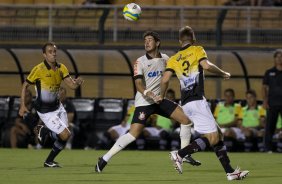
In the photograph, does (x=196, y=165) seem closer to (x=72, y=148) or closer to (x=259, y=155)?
(x=259, y=155)

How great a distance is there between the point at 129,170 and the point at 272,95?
690 centimetres

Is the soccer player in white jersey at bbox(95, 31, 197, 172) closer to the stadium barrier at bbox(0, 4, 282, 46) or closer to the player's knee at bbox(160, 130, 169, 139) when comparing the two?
the player's knee at bbox(160, 130, 169, 139)

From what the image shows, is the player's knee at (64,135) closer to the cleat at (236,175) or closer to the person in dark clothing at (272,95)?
the cleat at (236,175)

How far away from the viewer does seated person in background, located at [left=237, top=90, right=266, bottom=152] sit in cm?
2256

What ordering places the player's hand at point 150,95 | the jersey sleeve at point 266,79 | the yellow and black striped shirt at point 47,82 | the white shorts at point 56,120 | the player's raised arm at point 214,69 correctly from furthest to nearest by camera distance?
the jersey sleeve at point 266,79 < the yellow and black striped shirt at point 47,82 < the white shorts at point 56,120 < the player's hand at point 150,95 < the player's raised arm at point 214,69

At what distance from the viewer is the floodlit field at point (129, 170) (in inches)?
510

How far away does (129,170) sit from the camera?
603 inches

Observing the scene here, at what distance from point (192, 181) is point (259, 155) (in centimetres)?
807

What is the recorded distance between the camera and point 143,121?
14.8 m

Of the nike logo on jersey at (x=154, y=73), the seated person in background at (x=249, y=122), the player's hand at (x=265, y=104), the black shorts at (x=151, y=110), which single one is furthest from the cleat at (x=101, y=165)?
the seated person in background at (x=249, y=122)

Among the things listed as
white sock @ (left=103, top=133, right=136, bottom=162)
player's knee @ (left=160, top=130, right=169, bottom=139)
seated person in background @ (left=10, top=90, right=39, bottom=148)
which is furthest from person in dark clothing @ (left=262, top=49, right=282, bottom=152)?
white sock @ (left=103, top=133, right=136, bottom=162)

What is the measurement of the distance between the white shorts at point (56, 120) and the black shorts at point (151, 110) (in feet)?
5.27

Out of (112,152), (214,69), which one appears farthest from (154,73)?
(214,69)

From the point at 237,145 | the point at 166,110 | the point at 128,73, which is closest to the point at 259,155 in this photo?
the point at 237,145
